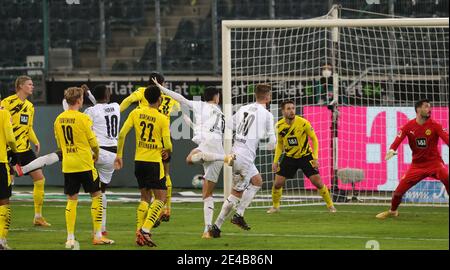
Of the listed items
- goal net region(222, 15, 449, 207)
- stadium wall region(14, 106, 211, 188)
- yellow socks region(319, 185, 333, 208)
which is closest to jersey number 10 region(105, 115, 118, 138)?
goal net region(222, 15, 449, 207)

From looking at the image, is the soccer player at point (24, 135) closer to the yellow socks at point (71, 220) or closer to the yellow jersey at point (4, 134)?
the yellow socks at point (71, 220)

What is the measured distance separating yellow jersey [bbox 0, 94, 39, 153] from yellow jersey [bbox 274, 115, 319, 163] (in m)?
4.58

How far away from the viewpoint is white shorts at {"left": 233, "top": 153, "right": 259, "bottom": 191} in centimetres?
1583

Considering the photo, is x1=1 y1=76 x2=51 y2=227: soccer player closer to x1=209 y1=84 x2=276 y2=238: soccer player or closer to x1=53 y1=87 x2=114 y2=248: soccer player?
x1=53 y1=87 x2=114 y2=248: soccer player

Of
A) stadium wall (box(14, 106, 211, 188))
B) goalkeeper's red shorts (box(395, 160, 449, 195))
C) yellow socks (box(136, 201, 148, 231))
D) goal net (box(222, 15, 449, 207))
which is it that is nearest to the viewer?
yellow socks (box(136, 201, 148, 231))

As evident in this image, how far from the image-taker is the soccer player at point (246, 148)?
15.7 meters

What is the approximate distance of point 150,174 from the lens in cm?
1483

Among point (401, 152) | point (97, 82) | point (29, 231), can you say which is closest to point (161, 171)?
point (29, 231)

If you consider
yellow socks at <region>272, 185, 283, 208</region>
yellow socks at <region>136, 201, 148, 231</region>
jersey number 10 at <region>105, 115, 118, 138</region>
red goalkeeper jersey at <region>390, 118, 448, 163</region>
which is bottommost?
yellow socks at <region>272, 185, 283, 208</region>

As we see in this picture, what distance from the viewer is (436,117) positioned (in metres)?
21.9

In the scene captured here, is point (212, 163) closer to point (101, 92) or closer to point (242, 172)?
point (242, 172)

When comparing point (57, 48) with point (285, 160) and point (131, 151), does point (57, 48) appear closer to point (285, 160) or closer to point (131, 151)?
point (131, 151)

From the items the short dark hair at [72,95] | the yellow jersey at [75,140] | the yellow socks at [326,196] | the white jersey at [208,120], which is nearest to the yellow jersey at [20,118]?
the white jersey at [208,120]

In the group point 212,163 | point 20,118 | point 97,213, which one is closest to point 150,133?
point 97,213
